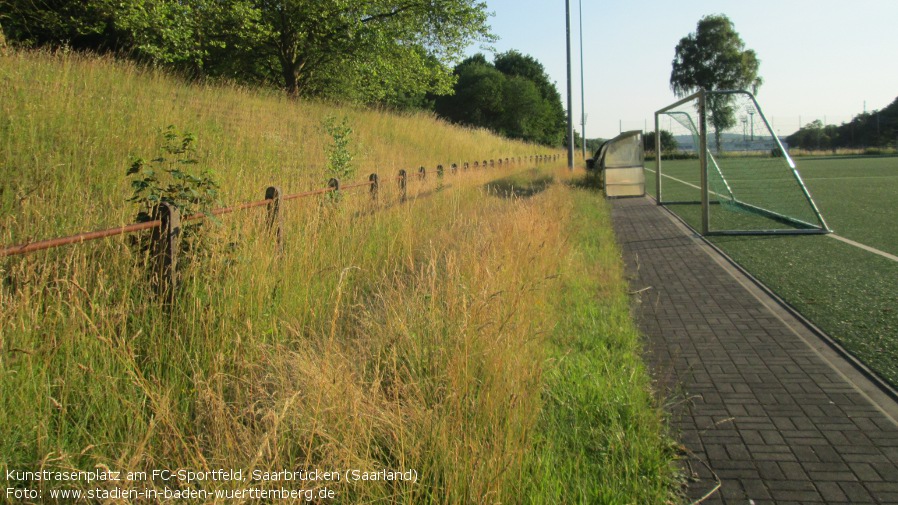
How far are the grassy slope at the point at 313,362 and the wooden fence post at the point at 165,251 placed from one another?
0.11 metres

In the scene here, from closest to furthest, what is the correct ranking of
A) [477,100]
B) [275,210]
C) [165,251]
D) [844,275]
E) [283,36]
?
[165,251]
[275,210]
[844,275]
[283,36]
[477,100]

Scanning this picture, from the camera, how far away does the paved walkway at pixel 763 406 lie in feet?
9.53

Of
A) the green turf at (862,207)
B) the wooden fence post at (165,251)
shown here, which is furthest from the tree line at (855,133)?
the wooden fence post at (165,251)

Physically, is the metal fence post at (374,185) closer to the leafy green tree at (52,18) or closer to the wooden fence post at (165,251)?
the wooden fence post at (165,251)

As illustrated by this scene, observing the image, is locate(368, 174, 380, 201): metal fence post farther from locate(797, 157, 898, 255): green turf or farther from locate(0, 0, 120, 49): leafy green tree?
locate(0, 0, 120, 49): leafy green tree

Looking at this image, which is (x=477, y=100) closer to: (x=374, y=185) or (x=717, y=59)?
(x=717, y=59)

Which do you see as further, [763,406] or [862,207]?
[862,207]

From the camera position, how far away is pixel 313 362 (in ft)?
9.92

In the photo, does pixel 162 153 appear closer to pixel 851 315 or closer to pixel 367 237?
pixel 367 237

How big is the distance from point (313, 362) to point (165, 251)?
1496 millimetres

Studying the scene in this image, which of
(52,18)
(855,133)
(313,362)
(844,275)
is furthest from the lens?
(855,133)

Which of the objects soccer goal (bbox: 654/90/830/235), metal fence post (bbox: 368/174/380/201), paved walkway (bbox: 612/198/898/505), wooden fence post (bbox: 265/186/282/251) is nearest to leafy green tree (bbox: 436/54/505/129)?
soccer goal (bbox: 654/90/830/235)

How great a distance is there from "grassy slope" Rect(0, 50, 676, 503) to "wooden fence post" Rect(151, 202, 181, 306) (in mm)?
Answer: 114

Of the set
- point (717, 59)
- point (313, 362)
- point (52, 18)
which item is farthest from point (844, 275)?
point (717, 59)
